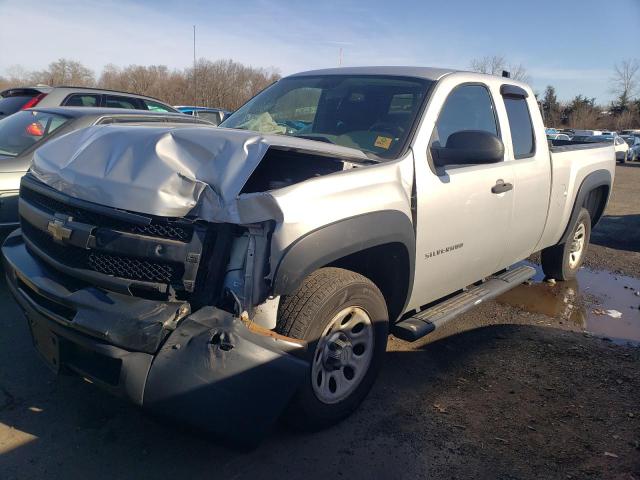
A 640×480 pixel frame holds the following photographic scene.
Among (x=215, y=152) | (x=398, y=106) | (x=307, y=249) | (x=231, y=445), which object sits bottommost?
(x=231, y=445)

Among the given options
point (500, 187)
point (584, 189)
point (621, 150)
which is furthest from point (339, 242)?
point (621, 150)

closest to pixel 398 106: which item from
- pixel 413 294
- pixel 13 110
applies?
pixel 413 294

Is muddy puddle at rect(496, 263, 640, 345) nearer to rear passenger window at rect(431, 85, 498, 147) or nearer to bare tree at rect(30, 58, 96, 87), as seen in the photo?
rear passenger window at rect(431, 85, 498, 147)

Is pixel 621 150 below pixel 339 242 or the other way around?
below

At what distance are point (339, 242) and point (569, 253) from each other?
4358 mm

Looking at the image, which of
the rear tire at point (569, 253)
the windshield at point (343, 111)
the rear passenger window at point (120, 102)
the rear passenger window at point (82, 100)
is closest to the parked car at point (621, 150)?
the rear tire at point (569, 253)

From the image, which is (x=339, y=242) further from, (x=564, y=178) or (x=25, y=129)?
(x=25, y=129)

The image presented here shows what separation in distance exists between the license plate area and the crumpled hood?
0.72m

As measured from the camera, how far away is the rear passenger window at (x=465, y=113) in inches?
142

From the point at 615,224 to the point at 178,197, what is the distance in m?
9.93

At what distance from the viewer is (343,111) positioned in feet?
12.6

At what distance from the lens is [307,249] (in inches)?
96.8

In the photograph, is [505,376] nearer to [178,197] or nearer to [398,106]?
[398,106]

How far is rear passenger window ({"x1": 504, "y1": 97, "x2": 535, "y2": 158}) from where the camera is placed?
4402mm
